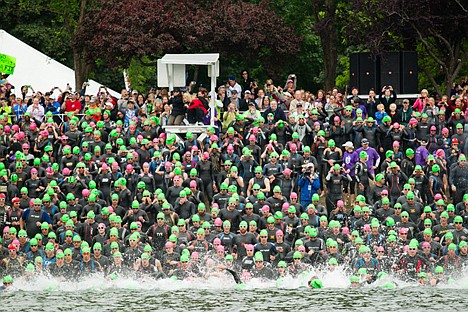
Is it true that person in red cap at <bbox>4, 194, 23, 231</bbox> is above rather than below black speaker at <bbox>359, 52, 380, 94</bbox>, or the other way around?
below

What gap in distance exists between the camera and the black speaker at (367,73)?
34188mm

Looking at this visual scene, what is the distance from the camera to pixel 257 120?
32.1 metres

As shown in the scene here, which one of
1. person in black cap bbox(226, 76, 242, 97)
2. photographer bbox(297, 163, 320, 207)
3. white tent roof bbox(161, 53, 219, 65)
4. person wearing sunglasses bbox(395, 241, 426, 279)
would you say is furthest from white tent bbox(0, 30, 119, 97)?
person wearing sunglasses bbox(395, 241, 426, 279)

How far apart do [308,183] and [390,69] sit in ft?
17.0

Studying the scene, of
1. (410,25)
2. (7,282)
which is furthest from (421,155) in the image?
(7,282)

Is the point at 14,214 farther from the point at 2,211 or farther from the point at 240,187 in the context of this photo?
the point at 240,187

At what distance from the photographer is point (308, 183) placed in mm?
30359

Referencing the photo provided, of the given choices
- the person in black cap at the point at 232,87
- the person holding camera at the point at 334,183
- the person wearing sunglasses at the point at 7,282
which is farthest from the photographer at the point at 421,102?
the person wearing sunglasses at the point at 7,282

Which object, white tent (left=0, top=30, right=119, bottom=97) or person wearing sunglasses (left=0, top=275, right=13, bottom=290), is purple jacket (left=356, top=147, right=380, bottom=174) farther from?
white tent (left=0, top=30, right=119, bottom=97)

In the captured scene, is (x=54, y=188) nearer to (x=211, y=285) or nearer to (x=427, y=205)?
(x=211, y=285)

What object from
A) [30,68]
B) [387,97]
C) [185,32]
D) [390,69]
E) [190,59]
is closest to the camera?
[387,97]

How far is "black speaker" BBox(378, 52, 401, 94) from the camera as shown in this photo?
1340 inches

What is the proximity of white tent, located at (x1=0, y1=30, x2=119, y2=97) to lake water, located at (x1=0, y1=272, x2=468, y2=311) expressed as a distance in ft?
42.1

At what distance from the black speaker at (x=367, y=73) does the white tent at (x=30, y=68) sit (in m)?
10.8
